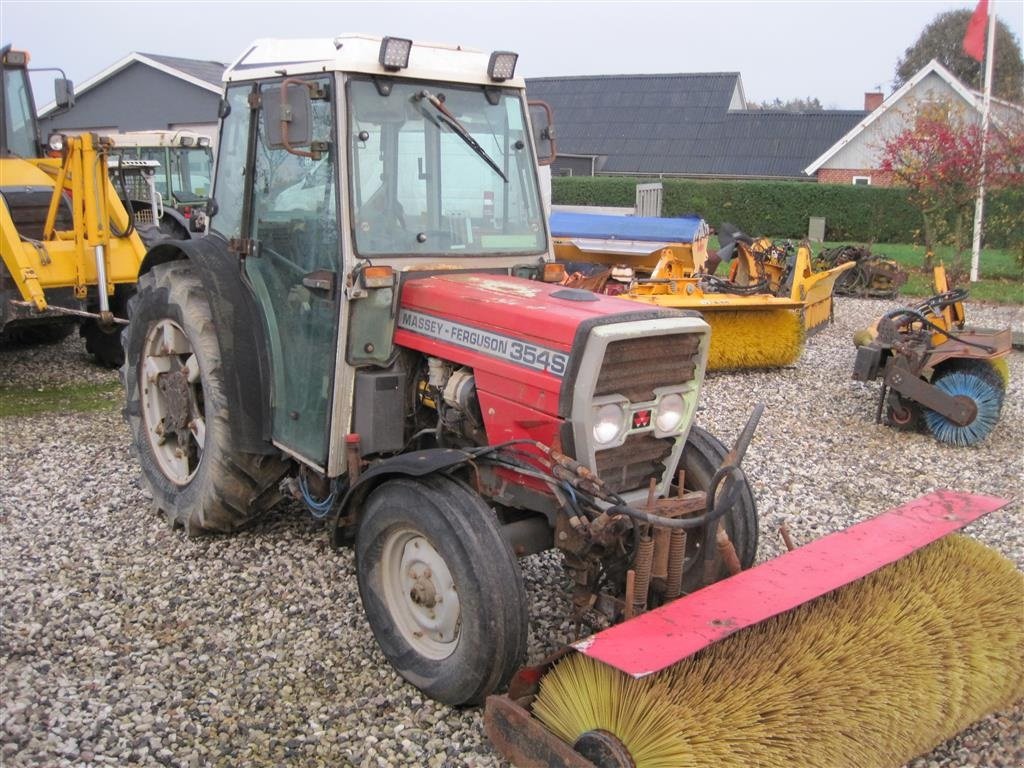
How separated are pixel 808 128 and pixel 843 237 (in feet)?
27.1

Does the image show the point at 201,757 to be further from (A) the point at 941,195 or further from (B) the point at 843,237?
(B) the point at 843,237

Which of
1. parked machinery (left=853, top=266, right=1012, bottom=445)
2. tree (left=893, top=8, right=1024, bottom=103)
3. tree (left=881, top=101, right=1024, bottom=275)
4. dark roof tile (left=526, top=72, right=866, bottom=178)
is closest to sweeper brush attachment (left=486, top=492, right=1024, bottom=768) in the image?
parked machinery (left=853, top=266, right=1012, bottom=445)

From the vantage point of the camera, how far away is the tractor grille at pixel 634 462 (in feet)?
Result: 11.6

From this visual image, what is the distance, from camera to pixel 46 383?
27.3 feet

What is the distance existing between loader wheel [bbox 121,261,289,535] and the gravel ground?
0.23 m

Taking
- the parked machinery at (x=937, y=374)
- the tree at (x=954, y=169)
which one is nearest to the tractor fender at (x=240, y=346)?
the parked machinery at (x=937, y=374)

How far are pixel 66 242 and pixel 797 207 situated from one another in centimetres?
2171

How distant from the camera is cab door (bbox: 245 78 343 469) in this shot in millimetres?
Answer: 3859

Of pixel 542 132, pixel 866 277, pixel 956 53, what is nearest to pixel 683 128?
pixel 866 277

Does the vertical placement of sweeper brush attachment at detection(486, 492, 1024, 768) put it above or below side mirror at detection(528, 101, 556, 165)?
below

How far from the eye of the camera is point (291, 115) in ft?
11.6

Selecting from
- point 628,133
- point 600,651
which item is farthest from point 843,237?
point 600,651

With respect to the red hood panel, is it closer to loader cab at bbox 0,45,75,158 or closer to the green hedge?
loader cab at bbox 0,45,75,158

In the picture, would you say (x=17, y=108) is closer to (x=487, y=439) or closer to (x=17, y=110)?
(x=17, y=110)
